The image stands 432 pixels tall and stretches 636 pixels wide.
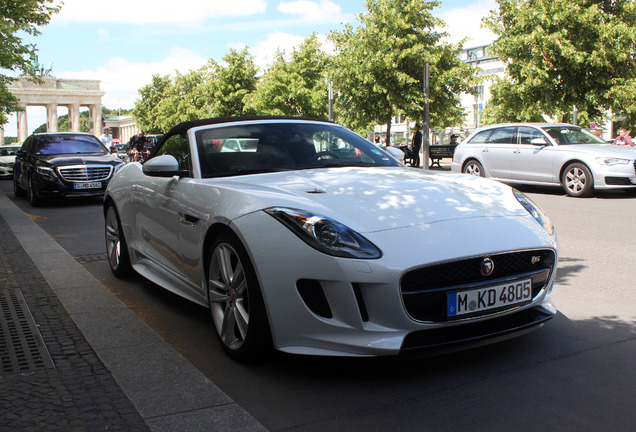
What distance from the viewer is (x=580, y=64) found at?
20.5 m

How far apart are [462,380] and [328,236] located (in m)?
0.98

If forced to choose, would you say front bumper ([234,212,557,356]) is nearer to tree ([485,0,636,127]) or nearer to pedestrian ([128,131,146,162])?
tree ([485,0,636,127])

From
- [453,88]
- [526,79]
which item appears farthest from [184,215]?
[453,88]

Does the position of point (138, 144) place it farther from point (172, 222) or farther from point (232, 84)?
point (232, 84)

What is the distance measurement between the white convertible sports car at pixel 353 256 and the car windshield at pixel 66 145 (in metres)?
11.2

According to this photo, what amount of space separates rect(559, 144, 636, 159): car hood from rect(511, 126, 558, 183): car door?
0.37m

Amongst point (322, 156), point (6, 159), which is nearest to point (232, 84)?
point (6, 159)

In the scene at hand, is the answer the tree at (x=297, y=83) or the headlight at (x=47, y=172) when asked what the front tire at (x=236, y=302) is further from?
the tree at (x=297, y=83)

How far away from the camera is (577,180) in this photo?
43.4 feet

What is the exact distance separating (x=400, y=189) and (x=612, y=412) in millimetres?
1569

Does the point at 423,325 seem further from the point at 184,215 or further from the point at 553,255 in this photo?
the point at 184,215

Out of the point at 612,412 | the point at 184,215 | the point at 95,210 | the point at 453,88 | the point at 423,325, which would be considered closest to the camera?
the point at 612,412

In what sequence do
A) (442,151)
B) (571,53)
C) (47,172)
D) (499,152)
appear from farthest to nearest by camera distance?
(442,151) → (571,53) → (499,152) → (47,172)

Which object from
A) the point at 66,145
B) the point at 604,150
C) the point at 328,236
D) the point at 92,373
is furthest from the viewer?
the point at 66,145
